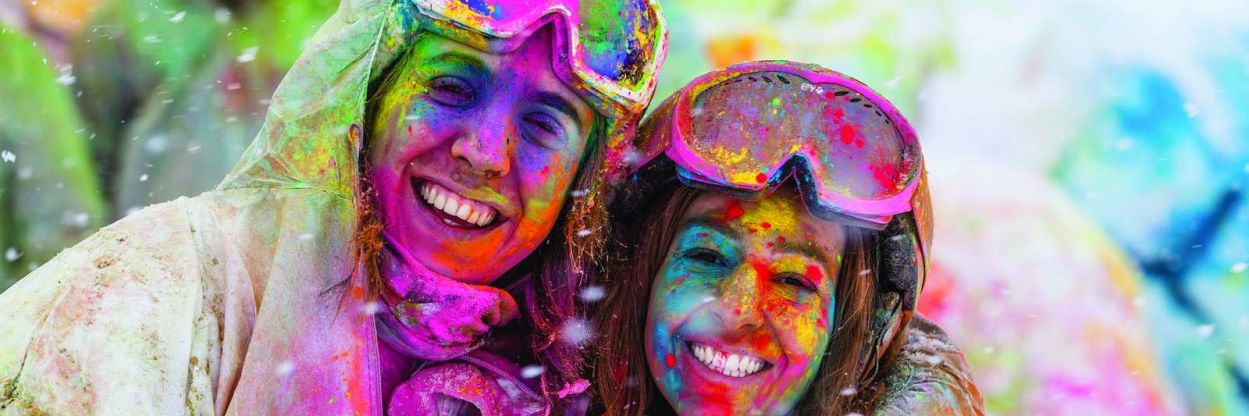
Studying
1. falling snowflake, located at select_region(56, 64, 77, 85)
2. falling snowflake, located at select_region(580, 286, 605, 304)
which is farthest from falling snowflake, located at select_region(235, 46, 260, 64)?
falling snowflake, located at select_region(580, 286, 605, 304)

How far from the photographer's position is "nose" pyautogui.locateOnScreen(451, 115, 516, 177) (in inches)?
87.3

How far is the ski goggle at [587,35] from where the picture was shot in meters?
2.22

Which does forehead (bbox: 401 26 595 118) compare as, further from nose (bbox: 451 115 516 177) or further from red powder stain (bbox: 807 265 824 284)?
red powder stain (bbox: 807 265 824 284)

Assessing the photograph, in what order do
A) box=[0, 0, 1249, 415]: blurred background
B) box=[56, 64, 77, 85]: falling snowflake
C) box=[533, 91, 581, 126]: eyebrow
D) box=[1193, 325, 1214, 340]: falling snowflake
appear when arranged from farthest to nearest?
box=[1193, 325, 1214, 340]: falling snowflake < box=[0, 0, 1249, 415]: blurred background < box=[56, 64, 77, 85]: falling snowflake < box=[533, 91, 581, 126]: eyebrow

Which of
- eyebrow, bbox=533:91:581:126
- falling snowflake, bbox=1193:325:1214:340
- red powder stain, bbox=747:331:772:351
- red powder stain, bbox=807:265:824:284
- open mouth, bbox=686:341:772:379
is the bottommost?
falling snowflake, bbox=1193:325:1214:340

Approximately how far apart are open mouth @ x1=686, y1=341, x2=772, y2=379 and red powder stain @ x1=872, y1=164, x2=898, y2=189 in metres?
0.54

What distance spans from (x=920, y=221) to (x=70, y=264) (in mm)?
1987

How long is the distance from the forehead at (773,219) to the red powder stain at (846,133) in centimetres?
19

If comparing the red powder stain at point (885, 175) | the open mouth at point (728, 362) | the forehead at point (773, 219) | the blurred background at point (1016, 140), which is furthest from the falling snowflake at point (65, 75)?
the red powder stain at point (885, 175)

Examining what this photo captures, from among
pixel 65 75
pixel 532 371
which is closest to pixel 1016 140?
pixel 532 371

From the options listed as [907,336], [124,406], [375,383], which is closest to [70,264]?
[124,406]

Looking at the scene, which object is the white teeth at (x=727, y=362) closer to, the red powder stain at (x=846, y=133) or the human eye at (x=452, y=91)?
the red powder stain at (x=846, y=133)

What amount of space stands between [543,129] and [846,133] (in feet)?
2.68

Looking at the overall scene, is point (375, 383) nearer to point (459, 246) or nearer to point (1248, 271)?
point (459, 246)
